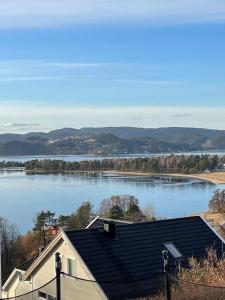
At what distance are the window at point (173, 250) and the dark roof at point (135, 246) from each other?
11 centimetres

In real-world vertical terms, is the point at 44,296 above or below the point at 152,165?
above

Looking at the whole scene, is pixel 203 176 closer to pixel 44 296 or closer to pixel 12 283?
pixel 12 283

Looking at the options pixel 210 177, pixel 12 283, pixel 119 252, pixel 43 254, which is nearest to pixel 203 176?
pixel 210 177

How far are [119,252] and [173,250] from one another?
141 centimetres

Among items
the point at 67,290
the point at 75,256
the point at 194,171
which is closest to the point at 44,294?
the point at 67,290

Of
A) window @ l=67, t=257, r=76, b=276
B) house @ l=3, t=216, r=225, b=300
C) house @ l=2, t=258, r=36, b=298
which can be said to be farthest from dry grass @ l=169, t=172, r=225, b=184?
window @ l=67, t=257, r=76, b=276

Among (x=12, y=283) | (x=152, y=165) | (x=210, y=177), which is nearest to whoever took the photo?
(x=12, y=283)

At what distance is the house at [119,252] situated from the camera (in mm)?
10844

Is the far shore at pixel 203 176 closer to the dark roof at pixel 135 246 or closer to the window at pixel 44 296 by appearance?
the dark roof at pixel 135 246

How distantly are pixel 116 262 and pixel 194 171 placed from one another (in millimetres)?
127229

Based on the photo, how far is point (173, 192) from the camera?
8225cm

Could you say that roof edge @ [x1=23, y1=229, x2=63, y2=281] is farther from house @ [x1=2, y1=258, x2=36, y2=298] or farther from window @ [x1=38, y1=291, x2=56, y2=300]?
window @ [x1=38, y1=291, x2=56, y2=300]

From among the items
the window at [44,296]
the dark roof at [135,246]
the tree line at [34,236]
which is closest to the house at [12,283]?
the dark roof at [135,246]

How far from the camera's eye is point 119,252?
11.6 m
